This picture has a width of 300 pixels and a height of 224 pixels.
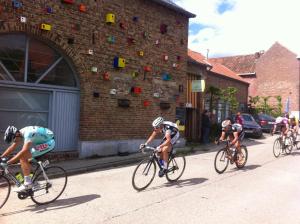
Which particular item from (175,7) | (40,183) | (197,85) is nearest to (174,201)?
(40,183)

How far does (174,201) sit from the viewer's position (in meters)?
7.11

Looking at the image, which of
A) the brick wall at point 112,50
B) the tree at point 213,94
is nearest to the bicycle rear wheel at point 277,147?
the brick wall at point 112,50

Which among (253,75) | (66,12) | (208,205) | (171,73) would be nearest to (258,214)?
(208,205)

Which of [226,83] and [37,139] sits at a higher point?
[226,83]

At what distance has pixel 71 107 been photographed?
1217 centimetres

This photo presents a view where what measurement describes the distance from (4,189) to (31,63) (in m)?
5.77

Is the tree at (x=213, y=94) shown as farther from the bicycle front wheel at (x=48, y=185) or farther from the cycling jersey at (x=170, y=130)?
the bicycle front wheel at (x=48, y=185)

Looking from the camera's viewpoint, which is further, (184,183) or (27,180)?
(184,183)

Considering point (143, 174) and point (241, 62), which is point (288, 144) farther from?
point (241, 62)

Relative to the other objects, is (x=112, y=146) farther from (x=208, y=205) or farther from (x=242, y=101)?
(x=242, y=101)

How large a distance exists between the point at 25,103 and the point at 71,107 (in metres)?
1.65

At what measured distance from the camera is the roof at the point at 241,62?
150 ft

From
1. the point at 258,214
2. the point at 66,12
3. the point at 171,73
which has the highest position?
the point at 66,12

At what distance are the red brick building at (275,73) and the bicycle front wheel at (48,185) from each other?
39541 millimetres
